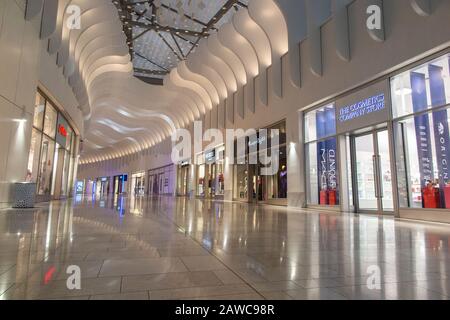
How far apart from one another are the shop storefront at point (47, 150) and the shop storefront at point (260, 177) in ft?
31.4

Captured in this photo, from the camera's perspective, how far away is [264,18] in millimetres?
13414

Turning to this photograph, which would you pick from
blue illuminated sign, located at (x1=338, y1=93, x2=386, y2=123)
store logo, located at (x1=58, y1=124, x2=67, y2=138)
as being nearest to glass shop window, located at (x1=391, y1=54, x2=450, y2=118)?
blue illuminated sign, located at (x1=338, y1=93, x2=386, y2=123)

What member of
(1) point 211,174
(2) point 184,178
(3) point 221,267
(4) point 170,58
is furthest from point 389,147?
(4) point 170,58

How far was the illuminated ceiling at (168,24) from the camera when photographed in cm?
1866

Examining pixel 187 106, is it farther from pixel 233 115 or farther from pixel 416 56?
pixel 416 56

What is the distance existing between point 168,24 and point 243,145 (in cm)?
1060

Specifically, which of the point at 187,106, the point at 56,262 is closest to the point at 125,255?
the point at 56,262

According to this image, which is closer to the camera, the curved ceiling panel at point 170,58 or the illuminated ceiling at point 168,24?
the curved ceiling panel at point 170,58

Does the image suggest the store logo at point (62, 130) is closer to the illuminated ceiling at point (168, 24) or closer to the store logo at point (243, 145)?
the illuminated ceiling at point (168, 24)

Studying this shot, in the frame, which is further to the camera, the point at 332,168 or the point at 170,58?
the point at 170,58

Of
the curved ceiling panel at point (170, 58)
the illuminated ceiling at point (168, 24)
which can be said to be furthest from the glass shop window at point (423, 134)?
the illuminated ceiling at point (168, 24)

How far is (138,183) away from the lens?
43.2 meters

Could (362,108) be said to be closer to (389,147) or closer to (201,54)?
(389,147)

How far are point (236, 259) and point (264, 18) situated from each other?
42.2 ft
